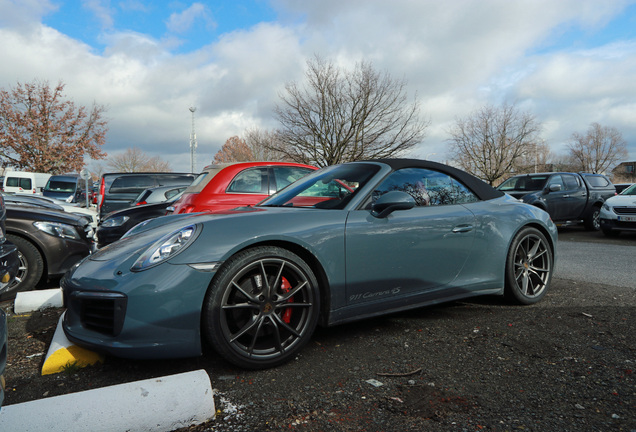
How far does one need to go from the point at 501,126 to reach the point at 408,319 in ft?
120

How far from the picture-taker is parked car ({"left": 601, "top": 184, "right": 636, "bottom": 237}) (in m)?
9.91

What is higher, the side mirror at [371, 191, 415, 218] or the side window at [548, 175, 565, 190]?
the side window at [548, 175, 565, 190]

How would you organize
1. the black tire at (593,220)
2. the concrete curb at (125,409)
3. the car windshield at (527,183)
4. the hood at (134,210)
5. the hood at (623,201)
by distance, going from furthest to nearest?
the black tire at (593,220) → the car windshield at (527,183) → the hood at (623,201) → the hood at (134,210) → the concrete curb at (125,409)

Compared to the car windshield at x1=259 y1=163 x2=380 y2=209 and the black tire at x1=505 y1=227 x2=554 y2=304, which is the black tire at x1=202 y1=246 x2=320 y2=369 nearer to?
the car windshield at x1=259 y1=163 x2=380 y2=209

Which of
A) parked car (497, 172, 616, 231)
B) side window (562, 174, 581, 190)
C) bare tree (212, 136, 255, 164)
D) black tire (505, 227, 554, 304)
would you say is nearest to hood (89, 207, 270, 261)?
black tire (505, 227, 554, 304)

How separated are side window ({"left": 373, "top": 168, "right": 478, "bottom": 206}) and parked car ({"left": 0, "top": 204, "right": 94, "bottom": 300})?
3938 millimetres

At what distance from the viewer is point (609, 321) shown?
11.5 ft

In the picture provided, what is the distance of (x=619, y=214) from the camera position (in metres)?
10.1

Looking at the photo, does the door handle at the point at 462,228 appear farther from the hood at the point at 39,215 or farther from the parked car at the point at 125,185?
the parked car at the point at 125,185

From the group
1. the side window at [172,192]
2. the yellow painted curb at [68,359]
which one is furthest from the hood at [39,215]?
the side window at [172,192]

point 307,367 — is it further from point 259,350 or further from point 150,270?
point 150,270

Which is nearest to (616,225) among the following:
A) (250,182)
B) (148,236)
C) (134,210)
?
(250,182)

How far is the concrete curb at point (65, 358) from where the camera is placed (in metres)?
2.73

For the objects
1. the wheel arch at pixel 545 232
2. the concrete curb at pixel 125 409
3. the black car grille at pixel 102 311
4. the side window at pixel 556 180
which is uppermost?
the side window at pixel 556 180
